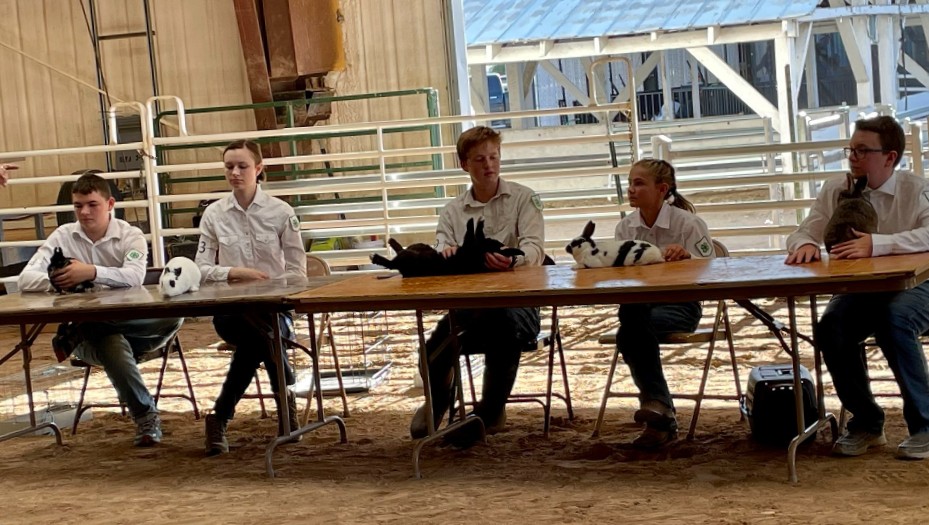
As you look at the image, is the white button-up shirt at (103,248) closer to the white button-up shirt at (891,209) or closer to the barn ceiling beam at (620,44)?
the white button-up shirt at (891,209)

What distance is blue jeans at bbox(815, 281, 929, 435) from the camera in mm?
4055

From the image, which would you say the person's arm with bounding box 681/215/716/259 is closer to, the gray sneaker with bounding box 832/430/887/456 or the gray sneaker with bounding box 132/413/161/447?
the gray sneaker with bounding box 832/430/887/456

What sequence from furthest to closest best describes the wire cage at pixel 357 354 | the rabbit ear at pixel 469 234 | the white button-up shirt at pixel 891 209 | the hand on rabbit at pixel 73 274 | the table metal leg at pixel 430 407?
the wire cage at pixel 357 354
the hand on rabbit at pixel 73 274
the rabbit ear at pixel 469 234
the table metal leg at pixel 430 407
the white button-up shirt at pixel 891 209

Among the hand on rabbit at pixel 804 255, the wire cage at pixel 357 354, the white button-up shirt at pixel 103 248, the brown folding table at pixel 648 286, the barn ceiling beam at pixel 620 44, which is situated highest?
the barn ceiling beam at pixel 620 44

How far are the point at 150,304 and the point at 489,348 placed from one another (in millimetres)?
1286

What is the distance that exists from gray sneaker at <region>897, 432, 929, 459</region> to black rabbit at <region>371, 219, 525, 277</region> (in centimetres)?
150

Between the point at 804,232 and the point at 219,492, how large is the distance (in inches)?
89.3

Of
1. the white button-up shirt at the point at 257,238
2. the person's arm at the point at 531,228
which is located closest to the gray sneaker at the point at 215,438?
the white button-up shirt at the point at 257,238

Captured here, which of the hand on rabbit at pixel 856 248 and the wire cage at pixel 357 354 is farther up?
Answer: the hand on rabbit at pixel 856 248

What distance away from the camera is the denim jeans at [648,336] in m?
4.55

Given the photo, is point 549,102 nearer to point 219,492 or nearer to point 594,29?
point 594,29

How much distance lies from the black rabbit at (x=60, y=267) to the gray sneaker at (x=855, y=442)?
3.05m

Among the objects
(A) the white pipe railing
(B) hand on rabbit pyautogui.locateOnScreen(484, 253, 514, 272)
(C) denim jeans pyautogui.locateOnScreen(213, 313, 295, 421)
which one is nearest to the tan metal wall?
(A) the white pipe railing

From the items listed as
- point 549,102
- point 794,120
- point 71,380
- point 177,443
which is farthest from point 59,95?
point 549,102
